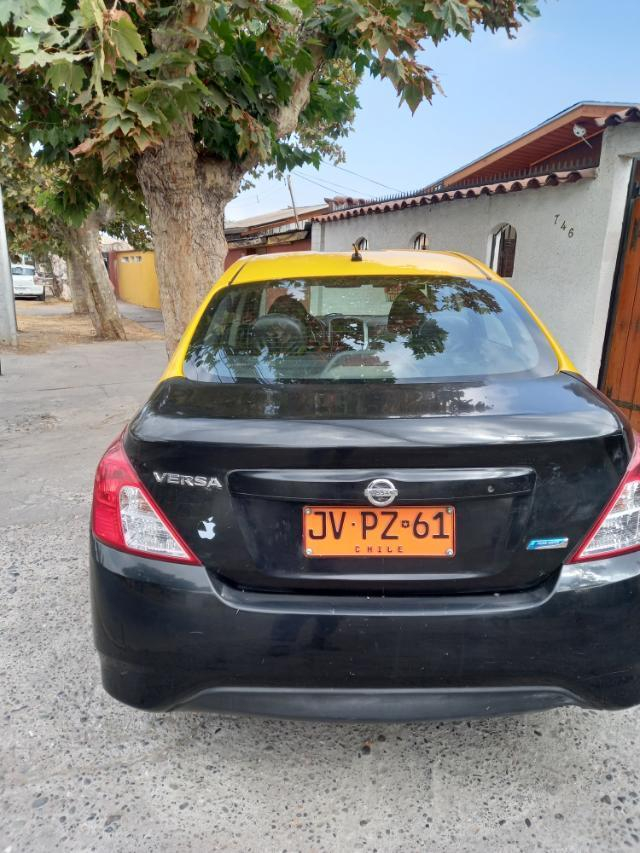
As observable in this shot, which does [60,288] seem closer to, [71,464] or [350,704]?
[71,464]

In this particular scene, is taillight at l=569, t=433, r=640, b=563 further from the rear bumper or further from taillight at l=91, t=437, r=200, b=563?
taillight at l=91, t=437, r=200, b=563

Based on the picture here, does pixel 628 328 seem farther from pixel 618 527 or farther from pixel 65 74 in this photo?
pixel 65 74

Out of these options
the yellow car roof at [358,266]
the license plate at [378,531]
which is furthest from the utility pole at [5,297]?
the license plate at [378,531]

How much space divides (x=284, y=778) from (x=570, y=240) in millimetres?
5941

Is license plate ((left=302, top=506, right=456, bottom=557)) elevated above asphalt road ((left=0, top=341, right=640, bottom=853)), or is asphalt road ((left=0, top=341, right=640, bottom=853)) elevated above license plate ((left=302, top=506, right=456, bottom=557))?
license plate ((left=302, top=506, right=456, bottom=557))

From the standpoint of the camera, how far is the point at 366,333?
7.23ft

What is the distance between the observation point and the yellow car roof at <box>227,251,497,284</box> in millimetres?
2496

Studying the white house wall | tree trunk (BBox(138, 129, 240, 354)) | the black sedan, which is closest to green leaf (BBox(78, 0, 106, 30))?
tree trunk (BBox(138, 129, 240, 354))

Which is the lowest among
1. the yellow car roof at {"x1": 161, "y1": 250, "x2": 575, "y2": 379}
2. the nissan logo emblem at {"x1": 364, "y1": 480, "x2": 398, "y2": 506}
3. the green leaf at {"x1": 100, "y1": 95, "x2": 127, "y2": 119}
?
the nissan logo emblem at {"x1": 364, "y1": 480, "x2": 398, "y2": 506}

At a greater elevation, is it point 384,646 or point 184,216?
point 184,216

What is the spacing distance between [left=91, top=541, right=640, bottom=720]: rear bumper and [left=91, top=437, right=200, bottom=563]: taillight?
4 centimetres

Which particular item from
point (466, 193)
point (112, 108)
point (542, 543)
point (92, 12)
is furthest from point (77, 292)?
point (542, 543)

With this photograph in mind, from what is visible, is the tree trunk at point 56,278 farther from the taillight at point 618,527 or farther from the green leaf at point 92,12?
the taillight at point 618,527

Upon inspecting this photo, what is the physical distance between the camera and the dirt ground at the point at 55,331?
46.5 feet
